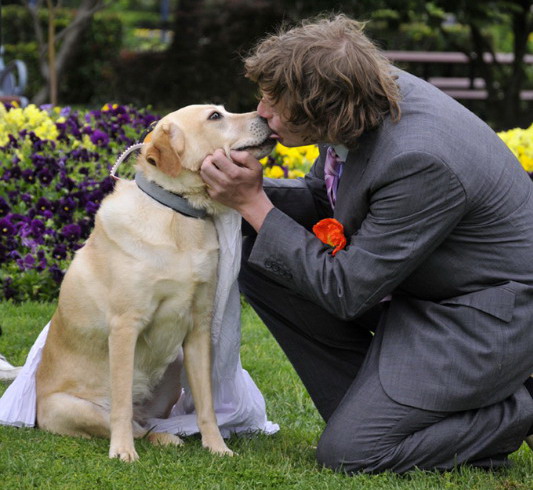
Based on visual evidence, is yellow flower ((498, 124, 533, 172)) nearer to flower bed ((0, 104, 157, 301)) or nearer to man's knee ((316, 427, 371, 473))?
flower bed ((0, 104, 157, 301))

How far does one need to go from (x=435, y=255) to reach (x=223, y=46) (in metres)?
10.1

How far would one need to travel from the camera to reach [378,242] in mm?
2934

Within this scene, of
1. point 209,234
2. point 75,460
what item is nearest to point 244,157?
point 209,234

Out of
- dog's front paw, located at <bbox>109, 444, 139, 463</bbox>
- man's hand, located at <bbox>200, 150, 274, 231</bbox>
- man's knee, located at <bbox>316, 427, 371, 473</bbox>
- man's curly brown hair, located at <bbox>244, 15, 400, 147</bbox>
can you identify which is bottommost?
dog's front paw, located at <bbox>109, 444, 139, 463</bbox>

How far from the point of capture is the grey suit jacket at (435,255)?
9.49 ft

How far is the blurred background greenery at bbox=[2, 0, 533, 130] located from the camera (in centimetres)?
1072

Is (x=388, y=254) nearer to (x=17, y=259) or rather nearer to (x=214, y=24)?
(x=17, y=259)

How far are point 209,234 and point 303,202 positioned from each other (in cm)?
55

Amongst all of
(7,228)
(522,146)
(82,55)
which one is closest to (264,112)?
(7,228)

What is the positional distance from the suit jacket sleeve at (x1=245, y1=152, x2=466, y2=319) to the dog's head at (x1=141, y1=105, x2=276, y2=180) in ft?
0.90

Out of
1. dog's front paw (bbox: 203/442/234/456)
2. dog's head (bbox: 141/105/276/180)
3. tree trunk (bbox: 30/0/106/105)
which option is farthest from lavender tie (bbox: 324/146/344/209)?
tree trunk (bbox: 30/0/106/105)

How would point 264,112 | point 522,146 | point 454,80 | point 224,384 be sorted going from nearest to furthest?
point 264,112 < point 224,384 < point 522,146 < point 454,80

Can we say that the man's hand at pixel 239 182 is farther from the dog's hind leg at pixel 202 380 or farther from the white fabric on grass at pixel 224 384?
the dog's hind leg at pixel 202 380

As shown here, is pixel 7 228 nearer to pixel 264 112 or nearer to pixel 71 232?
pixel 71 232
